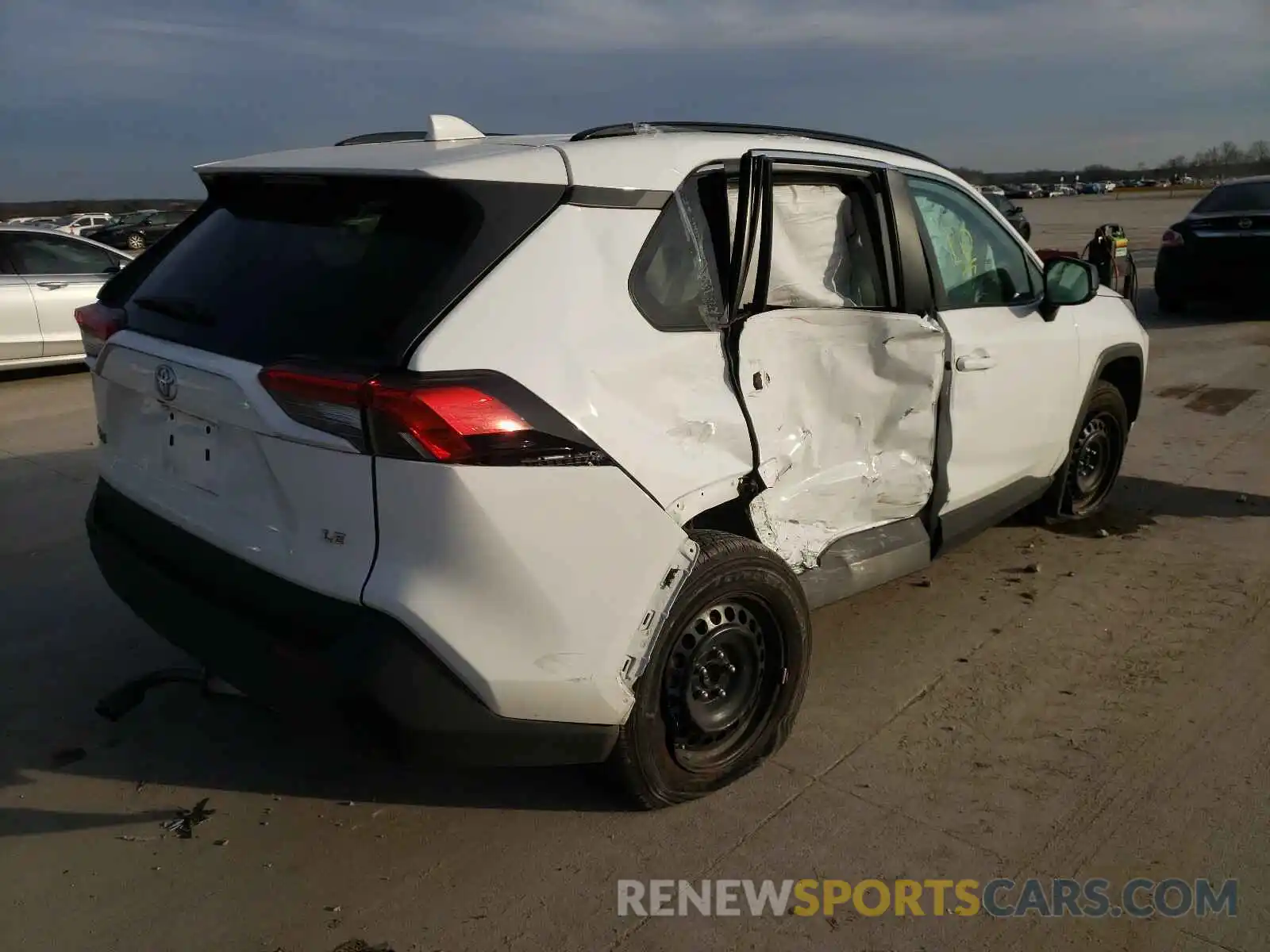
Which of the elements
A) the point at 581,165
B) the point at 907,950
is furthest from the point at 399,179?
the point at 907,950

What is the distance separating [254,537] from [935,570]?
321 cm

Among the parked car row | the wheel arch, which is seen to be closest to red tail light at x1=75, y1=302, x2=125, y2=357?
the wheel arch

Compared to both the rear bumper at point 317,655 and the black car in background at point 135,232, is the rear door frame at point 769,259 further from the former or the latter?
the black car in background at point 135,232

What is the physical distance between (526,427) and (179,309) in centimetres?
117

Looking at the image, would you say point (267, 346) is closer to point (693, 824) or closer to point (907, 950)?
point (693, 824)

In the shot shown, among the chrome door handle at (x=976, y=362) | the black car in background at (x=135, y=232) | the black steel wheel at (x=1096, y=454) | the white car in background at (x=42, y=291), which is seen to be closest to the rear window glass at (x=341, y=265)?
the chrome door handle at (x=976, y=362)

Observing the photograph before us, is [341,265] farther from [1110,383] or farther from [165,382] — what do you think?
[1110,383]

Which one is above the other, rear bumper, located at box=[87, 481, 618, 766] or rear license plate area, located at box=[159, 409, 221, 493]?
rear license plate area, located at box=[159, 409, 221, 493]

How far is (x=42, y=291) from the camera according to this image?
31.9 ft

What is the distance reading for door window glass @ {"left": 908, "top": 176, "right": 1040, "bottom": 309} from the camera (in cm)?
394

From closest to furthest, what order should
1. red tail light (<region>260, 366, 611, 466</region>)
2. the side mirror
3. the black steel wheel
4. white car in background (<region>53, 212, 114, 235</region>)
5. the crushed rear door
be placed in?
red tail light (<region>260, 366, 611, 466</region>), the crushed rear door, the side mirror, the black steel wheel, white car in background (<region>53, 212, 114, 235</region>)

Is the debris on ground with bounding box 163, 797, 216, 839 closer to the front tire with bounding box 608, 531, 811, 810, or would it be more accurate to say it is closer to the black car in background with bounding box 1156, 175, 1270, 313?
the front tire with bounding box 608, 531, 811, 810

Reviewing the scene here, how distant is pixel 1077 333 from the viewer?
464cm

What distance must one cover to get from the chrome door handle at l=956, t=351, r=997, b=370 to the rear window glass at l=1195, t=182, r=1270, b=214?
9.81 m
